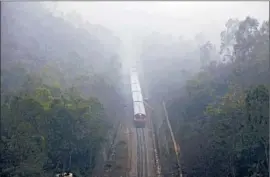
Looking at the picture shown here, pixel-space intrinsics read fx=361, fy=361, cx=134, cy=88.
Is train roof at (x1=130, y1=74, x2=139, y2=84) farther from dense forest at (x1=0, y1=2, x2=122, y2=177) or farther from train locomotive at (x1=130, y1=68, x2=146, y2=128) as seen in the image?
dense forest at (x1=0, y1=2, x2=122, y2=177)

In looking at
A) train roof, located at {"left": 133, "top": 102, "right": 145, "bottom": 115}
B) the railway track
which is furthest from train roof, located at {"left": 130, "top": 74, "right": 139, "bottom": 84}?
the railway track

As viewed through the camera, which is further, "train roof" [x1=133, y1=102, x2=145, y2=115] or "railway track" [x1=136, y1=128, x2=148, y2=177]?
"train roof" [x1=133, y1=102, x2=145, y2=115]

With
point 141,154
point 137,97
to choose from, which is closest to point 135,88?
point 137,97

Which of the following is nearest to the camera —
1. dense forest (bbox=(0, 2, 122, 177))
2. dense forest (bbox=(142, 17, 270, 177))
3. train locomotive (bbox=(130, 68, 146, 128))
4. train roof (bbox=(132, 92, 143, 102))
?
dense forest (bbox=(142, 17, 270, 177))

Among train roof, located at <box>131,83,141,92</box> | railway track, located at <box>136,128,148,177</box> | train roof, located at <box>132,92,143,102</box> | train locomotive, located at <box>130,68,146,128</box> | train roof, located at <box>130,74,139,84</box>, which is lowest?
railway track, located at <box>136,128,148,177</box>

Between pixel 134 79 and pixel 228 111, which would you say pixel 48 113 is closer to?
pixel 228 111

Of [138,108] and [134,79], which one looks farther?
[134,79]

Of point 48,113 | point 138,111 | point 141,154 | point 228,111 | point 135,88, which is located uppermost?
point 135,88

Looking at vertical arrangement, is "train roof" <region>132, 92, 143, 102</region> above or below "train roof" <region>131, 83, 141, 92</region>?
below
